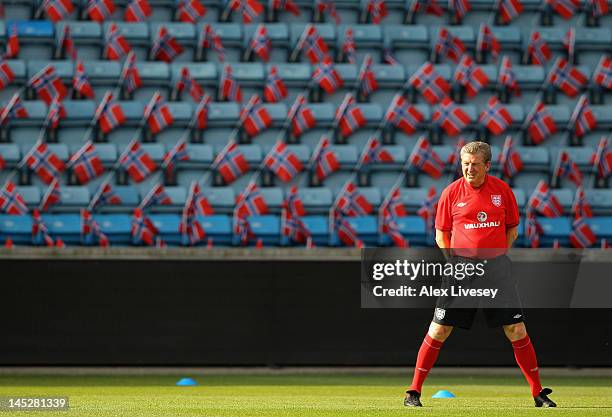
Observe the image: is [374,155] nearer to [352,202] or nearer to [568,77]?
[352,202]

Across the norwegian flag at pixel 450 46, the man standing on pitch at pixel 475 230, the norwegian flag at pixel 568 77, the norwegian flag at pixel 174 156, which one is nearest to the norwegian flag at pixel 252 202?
the norwegian flag at pixel 174 156

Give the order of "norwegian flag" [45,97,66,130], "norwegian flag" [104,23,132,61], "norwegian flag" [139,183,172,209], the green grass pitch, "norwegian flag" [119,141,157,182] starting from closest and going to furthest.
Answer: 1. the green grass pitch
2. "norwegian flag" [139,183,172,209]
3. "norwegian flag" [119,141,157,182]
4. "norwegian flag" [45,97,66,130]
5. "norwegian flag" [104,23,132,61]

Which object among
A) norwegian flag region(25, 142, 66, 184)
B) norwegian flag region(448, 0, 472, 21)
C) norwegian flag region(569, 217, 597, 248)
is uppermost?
norwegian flag region(448, 0, 472, 21)

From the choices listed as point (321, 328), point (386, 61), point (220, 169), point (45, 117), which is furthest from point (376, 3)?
point (321, 328)

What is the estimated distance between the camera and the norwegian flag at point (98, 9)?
17031 mm

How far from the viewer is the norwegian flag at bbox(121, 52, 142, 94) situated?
53.8 ft

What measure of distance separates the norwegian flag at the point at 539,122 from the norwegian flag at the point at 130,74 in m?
5.82

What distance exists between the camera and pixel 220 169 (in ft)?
51.8

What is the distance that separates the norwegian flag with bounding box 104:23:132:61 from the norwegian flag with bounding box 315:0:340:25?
309 centimetres

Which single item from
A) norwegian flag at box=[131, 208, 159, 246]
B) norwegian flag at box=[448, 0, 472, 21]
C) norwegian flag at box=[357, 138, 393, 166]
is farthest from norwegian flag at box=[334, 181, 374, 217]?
norwegian flag at box=[448, 0, 472, 21]

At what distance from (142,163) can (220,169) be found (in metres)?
1.09

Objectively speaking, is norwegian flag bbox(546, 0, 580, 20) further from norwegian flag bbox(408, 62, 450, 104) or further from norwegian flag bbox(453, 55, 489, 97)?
norwegian flag bbox(408, 62, 450, 104)

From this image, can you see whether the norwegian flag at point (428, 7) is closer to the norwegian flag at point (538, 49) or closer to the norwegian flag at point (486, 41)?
the norwegian flag at point (486, 41)

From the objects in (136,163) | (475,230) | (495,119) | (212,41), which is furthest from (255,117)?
(475,230)
